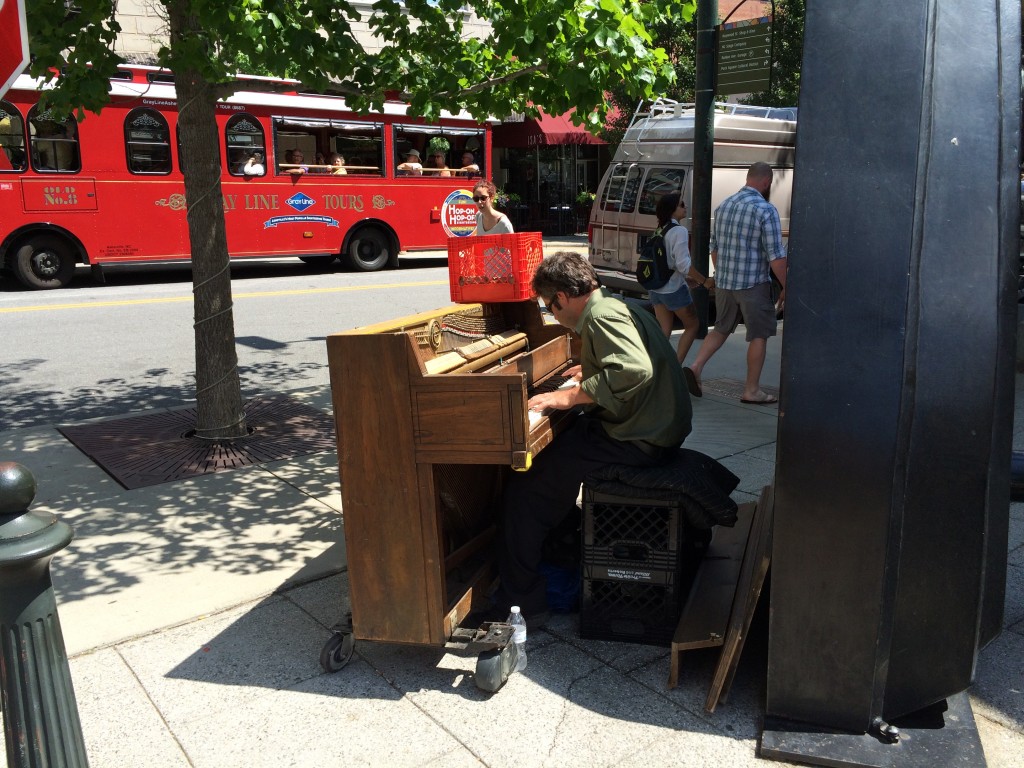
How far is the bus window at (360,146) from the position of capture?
17.5 metres

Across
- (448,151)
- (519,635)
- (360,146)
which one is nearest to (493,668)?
(519,635)

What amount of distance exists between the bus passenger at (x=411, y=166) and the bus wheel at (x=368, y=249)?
4.09 ft

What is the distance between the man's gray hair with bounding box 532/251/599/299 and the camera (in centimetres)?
379

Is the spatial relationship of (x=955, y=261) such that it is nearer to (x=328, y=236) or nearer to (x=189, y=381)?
(x=189, y=381)

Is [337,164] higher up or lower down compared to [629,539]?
higher up

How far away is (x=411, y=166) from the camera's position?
18312mm

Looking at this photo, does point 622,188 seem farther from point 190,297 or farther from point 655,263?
point 655,263

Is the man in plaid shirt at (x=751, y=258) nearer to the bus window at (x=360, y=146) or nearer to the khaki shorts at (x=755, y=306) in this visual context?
the khaki shorts at (x=755, y=306)

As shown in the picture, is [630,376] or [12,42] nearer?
[12,42]

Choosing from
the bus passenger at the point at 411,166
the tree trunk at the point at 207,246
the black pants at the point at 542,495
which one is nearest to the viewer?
the black pants at the point at 542,495

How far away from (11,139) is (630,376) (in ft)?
45.5

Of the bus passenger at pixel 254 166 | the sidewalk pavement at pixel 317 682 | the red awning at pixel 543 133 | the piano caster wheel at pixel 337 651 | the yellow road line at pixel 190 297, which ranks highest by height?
the red awning at pixel 543 133

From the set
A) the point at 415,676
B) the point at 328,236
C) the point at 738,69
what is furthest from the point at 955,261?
the point at 328,236

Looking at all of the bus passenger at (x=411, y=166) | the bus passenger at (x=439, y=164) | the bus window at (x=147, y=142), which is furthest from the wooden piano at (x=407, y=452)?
the bus passenger at (x=439, y=164)
